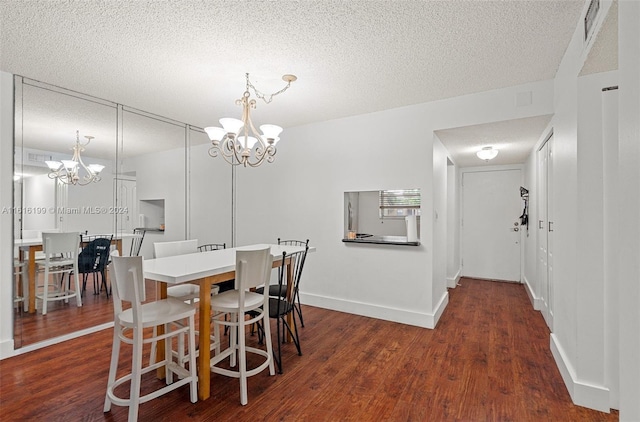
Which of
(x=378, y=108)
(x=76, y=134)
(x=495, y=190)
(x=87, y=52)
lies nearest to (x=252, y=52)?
(x=87, y=52)

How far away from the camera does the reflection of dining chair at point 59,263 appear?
3.21 meters

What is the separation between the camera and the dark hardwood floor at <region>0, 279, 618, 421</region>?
2.03 metres

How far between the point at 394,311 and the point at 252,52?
10.1ft

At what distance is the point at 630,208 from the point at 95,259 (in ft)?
14.6

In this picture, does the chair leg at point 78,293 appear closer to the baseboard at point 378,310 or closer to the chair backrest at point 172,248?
the chair backrest at point 172,248

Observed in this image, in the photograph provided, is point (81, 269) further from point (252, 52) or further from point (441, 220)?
point (441, 220)

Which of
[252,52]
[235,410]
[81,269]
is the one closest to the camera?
[235,410]

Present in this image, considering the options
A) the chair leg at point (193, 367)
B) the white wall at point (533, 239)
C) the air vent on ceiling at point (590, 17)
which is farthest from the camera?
the white wall at point (533, 239)

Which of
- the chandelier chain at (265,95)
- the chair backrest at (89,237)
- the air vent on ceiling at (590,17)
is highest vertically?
the chandelier chain at (265,95)

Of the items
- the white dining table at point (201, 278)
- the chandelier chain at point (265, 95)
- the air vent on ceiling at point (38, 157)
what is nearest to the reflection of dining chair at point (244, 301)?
the white dining table at point (201, 278)

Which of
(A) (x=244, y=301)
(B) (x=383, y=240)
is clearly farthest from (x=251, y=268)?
(B) (x=383, y=240)

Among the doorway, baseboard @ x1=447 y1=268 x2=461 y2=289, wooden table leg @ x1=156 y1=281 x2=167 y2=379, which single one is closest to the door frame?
baseboard @ x1=447 y1=268 x2=461 y2=289

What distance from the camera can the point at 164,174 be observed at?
4.39m

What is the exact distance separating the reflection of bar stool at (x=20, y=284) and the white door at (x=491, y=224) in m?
6.40
